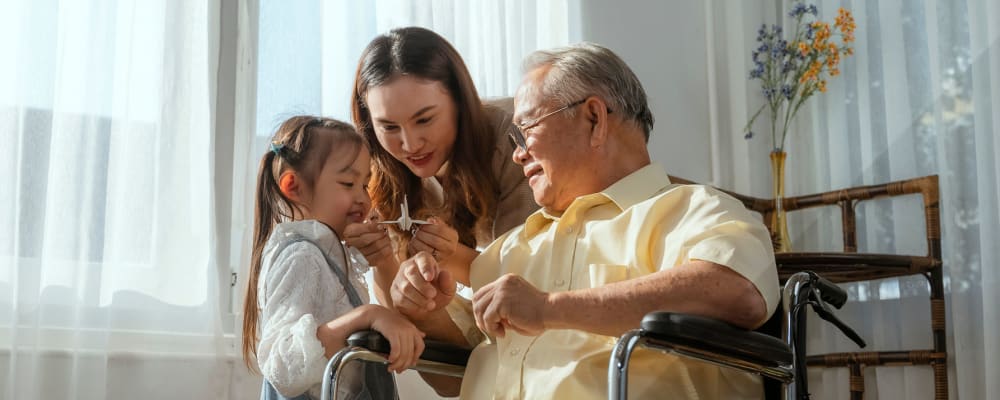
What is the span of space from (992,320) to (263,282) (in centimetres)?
224

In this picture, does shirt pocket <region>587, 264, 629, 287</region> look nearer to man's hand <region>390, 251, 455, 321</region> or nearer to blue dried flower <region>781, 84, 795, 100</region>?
man's hand <region>390, 251, 455, 321</region>

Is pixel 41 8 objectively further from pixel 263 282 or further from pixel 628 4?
pixel 628 4

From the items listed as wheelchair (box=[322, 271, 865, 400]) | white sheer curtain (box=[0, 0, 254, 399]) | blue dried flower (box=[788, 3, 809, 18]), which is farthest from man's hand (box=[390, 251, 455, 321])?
blue dried flower (box=[788, 3, 809, 18])

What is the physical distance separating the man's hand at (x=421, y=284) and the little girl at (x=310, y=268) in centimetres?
5

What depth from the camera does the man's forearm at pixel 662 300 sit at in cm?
152

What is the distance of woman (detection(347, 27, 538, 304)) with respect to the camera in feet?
7.31

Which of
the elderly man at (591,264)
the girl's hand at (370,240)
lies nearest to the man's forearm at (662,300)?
the elderly man at (591,264)

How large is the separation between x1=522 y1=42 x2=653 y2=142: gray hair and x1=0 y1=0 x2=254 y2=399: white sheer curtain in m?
1.19

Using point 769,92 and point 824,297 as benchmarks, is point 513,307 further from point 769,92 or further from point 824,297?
point 769,92

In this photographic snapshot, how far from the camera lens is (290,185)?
2061 mm

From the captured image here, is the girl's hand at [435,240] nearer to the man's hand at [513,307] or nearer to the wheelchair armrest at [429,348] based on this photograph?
the wheelchair armrest at [429,348]

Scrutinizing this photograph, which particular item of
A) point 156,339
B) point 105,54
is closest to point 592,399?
point 156,339

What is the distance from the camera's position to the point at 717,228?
161cm

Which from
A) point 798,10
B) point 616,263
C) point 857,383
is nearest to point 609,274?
point 616,263
